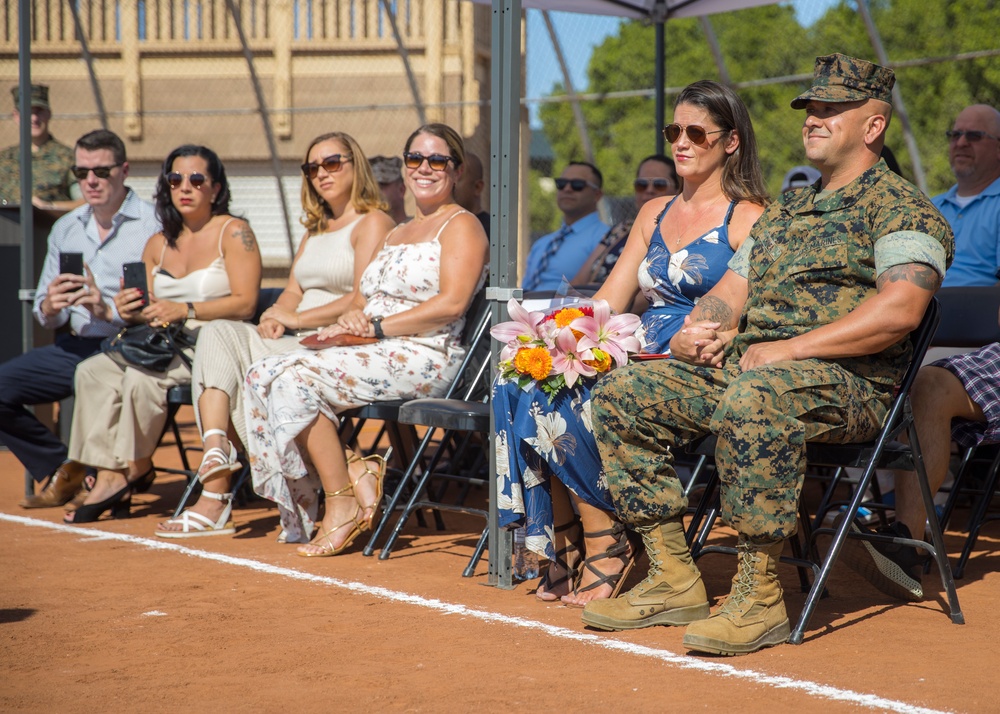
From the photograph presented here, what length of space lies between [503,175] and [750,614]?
6.23 feet

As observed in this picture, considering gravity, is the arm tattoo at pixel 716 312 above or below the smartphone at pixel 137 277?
below

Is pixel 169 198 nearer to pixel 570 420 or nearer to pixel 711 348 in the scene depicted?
pixel 570 420

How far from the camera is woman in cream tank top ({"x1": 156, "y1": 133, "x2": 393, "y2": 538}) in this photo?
18.7 feet

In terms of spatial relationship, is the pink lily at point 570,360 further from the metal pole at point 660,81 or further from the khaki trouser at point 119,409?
the metal pole at point 660,81

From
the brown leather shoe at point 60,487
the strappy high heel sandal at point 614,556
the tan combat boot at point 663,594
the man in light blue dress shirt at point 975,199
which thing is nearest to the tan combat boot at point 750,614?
the tan combat boot at point 663,594

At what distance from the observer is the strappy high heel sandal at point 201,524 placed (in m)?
5.67

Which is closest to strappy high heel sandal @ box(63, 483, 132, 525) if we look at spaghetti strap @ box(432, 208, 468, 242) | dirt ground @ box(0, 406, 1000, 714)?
dirt ground @ box(0, 406, 1000, 714)

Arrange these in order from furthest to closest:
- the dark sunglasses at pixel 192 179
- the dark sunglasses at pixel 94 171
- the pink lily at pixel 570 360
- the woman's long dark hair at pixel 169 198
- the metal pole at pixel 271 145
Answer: the metal pole at pixel 271 145
the dark sunglasses at pixel 94 171
the woman's long dark hair at pixel 169 198
the dark sunglasses at pixel 192 179
the pink lily at pixel 570 360

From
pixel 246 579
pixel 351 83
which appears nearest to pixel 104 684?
pixel 246 579

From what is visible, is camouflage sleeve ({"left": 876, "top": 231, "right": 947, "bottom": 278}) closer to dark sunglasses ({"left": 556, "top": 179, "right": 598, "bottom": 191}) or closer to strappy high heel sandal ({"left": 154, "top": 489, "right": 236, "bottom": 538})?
strappy high heel sandal ({"left": 154, "top": 489, "right": 236, "bottom": 538})

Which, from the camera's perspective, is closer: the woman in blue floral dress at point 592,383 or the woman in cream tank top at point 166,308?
the woman in blue floral dress at point 592,383

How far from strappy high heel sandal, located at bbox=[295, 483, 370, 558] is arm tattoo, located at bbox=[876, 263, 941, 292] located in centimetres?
257

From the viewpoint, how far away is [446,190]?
5.60 meters

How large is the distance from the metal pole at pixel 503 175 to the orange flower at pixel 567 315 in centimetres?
35
